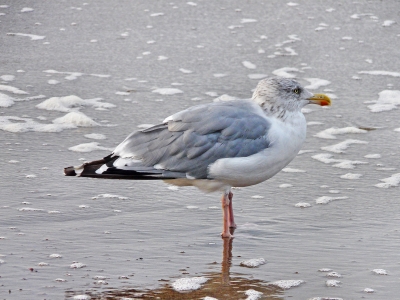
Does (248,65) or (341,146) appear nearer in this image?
(341,146)

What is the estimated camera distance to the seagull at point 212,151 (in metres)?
5.02

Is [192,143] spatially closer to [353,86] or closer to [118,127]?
[118,127]

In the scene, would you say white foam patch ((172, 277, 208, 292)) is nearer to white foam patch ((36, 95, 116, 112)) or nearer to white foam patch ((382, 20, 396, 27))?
white foam patch ((36, 95, 116, 112))

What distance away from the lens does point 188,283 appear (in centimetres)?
426

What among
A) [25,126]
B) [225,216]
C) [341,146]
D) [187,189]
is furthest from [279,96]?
[25,126]

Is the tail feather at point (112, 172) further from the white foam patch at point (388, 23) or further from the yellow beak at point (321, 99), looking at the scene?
the white foam patch at point (388, 23)

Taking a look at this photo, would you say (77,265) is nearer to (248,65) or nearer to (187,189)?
(187,189)

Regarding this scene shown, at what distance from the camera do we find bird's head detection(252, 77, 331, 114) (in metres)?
5.24

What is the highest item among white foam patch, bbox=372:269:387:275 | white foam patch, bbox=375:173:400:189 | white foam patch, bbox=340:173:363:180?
white foam patch, bbox=340:173:363:180

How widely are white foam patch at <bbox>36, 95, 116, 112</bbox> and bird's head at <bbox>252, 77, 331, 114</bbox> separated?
261 cm

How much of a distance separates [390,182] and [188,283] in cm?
224

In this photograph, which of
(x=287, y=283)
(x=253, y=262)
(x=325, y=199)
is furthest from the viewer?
(x=325, y=199)

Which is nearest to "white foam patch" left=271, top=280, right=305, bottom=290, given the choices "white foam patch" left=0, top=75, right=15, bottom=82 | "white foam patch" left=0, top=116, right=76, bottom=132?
"white foam patch" left=0, top=116, right=76, bottom=132

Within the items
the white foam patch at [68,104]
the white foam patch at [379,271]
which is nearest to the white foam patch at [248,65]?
the white foam patch at [68,104]
